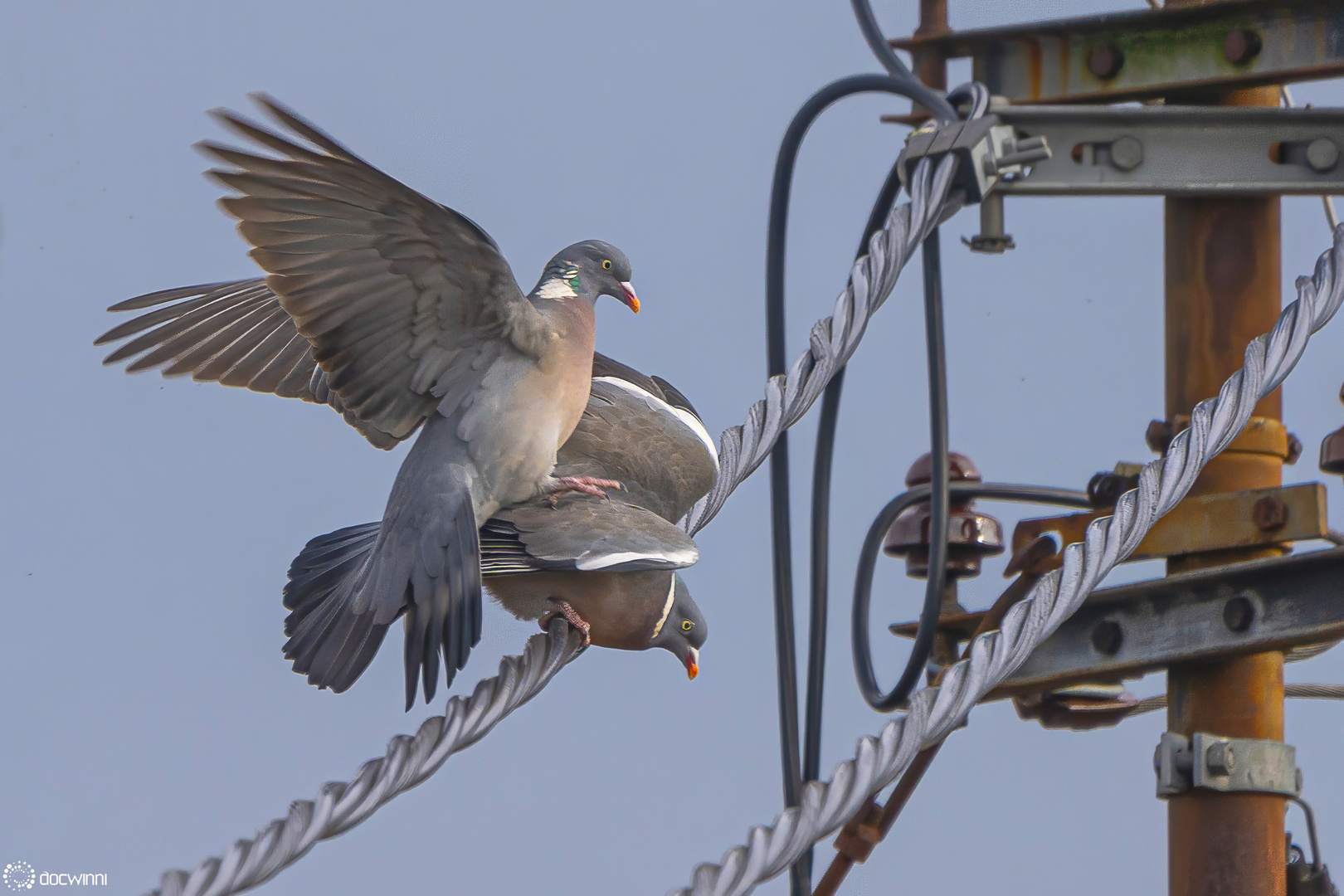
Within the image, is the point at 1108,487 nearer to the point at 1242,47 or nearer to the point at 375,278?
the point at 1242,47

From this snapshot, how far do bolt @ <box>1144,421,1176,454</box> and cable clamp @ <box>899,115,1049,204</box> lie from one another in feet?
2.59

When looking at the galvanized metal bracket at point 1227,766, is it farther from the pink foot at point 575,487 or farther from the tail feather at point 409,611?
the tail feather at point 409,611

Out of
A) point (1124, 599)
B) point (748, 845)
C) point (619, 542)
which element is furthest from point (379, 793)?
point (1124, 599)

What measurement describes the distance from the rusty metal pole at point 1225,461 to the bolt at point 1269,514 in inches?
2.7

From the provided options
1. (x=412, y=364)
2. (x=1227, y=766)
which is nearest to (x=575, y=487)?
(x=412, y=364)

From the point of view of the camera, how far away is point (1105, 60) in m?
5.09

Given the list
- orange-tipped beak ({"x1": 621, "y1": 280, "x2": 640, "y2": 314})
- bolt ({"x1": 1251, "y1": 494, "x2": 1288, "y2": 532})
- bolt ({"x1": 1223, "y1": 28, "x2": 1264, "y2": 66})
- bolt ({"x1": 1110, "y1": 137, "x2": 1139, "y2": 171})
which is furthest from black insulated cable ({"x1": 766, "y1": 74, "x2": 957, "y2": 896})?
bolt ({"x1": 1251, "y1": 494, "x2": 1288, "y2": 532})

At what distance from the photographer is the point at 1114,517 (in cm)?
384

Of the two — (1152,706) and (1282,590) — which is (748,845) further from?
(1152,706)

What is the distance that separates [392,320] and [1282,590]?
81.7 inches

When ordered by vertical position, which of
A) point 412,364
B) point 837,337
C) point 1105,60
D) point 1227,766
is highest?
point 1105,60

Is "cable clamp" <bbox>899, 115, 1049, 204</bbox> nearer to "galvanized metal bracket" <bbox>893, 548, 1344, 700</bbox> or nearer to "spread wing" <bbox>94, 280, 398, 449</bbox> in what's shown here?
"galvanized metal bracket" <bbox>893, 548, 1344, 700</bbox>

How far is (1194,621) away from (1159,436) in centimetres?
53

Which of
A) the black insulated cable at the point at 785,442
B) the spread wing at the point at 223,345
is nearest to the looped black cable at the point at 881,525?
the black insulated cable at the point at 785,442
